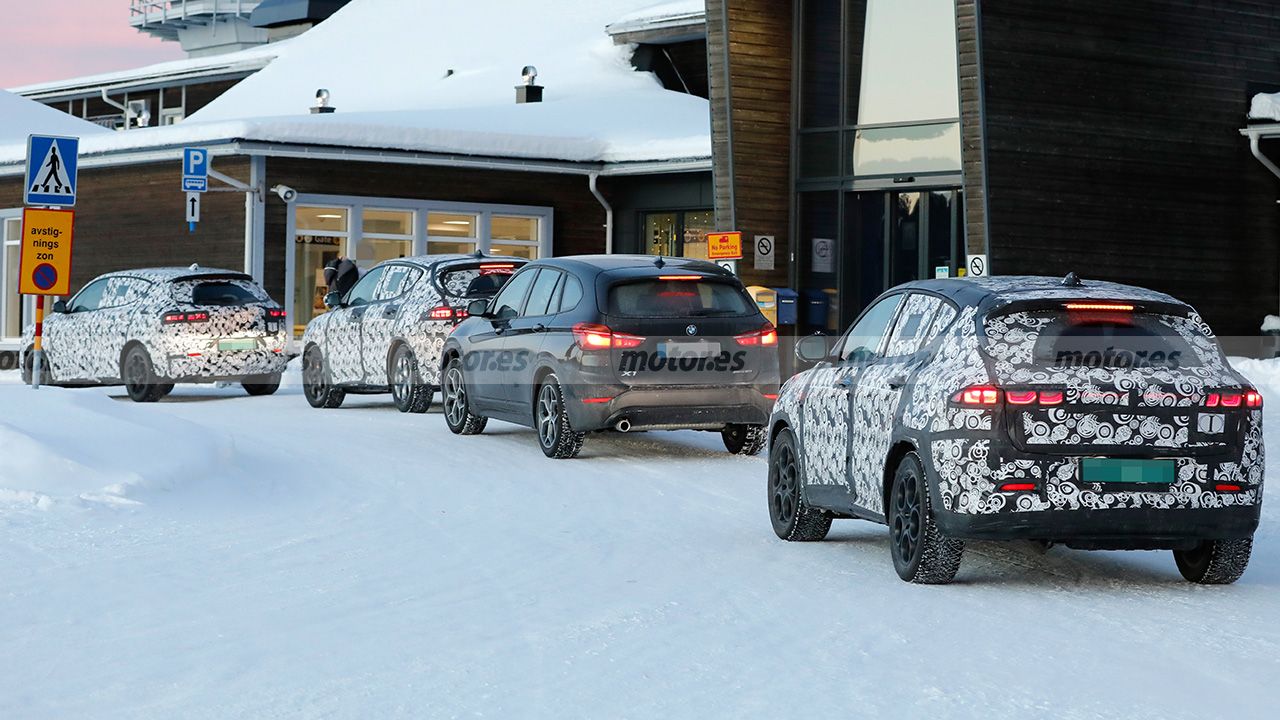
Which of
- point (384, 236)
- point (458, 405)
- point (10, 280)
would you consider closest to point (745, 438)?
point (458, 405)

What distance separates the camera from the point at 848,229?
2881 cm

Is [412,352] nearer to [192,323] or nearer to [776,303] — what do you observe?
[192,323]

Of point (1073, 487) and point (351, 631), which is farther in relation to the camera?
point (1073, 487)

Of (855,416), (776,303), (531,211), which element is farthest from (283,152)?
(855,416)

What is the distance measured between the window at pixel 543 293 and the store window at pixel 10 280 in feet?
78.7

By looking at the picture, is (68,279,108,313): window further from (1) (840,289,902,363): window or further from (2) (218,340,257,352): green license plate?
(1) (840,289,902,363): window

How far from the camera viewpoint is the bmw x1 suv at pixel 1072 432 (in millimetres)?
8961

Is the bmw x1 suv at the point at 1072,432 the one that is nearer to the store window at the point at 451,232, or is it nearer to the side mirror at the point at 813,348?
the side mirror at the point at 813,348

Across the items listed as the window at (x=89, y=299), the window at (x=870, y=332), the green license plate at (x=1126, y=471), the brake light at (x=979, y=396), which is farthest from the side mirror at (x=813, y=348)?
the window at (x=89, y=299)

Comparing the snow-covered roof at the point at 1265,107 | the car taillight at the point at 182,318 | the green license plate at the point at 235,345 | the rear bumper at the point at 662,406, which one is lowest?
the rear bumper at the point at 662,406

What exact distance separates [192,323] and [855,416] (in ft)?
46.7

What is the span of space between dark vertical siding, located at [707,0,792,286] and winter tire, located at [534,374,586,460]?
42.5 feet

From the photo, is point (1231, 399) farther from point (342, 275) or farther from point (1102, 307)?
point (342, 275)

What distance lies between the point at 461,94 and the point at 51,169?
25987 millimetres
